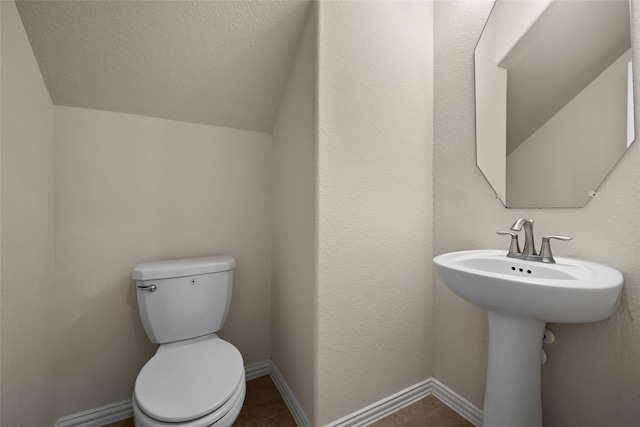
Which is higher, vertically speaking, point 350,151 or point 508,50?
point 508,50

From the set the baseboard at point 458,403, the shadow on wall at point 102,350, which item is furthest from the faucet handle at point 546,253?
the shadow on wall at point 102,350

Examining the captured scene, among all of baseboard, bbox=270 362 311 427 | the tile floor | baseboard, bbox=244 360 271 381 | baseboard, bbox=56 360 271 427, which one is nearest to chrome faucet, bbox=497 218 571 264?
the tile floor

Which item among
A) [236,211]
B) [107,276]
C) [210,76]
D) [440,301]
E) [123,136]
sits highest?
[210,76]

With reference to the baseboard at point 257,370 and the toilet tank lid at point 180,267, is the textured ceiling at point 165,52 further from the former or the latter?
the baseboard at point 257,370

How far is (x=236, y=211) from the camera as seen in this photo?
1521 mm

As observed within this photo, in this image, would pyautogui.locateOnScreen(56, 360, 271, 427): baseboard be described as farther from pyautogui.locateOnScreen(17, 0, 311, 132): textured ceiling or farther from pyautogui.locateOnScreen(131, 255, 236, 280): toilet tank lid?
pyautogui.locateOnScreen(17, 0, 311, 132): textured ceiling

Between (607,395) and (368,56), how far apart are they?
154 centimetres

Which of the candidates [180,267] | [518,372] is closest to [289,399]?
[180,267]

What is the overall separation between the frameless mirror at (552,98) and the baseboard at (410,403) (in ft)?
3.20

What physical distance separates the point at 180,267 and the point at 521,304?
129 cm

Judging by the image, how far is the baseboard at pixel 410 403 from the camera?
1.17 meters

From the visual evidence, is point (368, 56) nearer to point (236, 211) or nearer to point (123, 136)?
point (236, 211)

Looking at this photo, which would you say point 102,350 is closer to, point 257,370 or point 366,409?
point 257,370

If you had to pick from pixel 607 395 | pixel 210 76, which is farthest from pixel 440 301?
pixel 210 76
